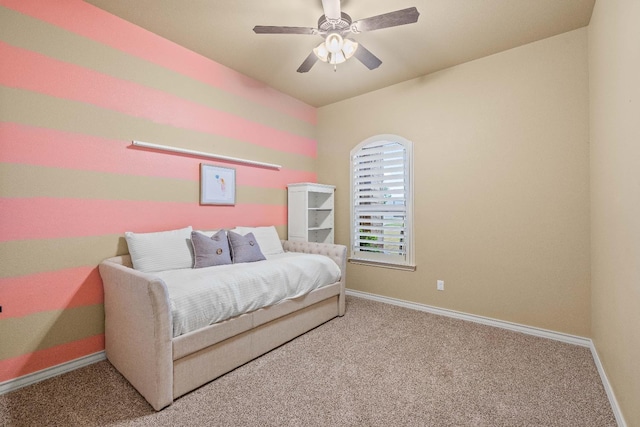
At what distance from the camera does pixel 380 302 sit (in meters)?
3.76

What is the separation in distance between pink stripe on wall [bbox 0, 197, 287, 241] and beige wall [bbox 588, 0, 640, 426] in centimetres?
327

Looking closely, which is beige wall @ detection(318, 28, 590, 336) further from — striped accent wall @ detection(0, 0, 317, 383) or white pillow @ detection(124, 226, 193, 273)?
striped accent wall @ detection(0, 0, 317, 383)

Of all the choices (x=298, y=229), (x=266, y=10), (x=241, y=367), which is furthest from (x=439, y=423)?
(x=266, y=10)

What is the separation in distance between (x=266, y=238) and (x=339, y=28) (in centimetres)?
229

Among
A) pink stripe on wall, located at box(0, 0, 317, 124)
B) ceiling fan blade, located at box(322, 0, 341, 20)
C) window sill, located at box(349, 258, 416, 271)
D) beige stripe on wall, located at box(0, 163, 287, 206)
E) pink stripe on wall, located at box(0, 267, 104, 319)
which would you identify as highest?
pink stripe on wall, located at box(0, 0, 317, 124)

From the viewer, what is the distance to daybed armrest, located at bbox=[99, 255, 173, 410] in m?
1.66

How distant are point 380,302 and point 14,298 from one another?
3.46 meters

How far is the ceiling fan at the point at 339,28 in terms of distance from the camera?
1.94 m

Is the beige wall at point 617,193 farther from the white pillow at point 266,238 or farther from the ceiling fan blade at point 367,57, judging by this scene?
the white pillow at point 266,238

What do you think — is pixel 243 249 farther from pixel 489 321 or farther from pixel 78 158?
pixel 489 321

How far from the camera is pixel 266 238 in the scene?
3.46 meters

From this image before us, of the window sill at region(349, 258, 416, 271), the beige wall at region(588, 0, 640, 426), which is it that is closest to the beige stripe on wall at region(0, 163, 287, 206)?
the window sill at region(349, 258, 416, 271)

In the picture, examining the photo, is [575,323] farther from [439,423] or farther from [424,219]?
[439,423]

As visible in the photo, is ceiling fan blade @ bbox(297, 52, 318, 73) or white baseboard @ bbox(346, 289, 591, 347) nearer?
ceiling fan blade @ bbox(297, 52, 318, 73)
